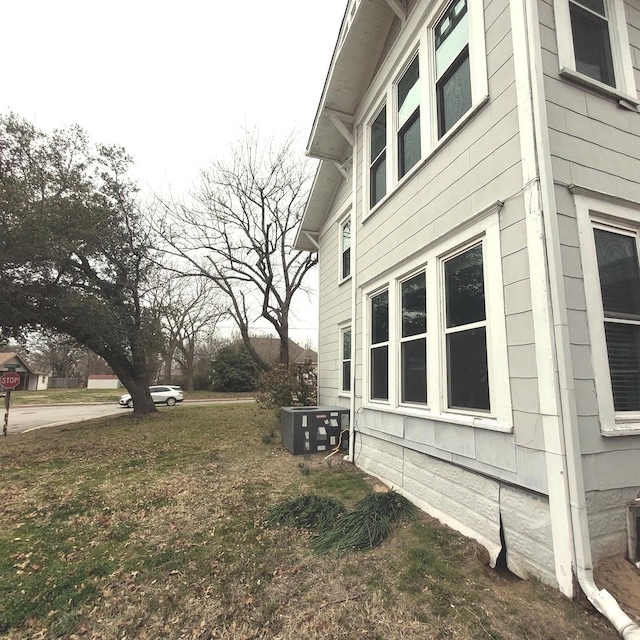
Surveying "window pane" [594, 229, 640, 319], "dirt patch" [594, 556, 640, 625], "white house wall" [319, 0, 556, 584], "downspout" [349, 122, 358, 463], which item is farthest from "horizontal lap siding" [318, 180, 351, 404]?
"dirt patch" [594, 556, 640, 625]

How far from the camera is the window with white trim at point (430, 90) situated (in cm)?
361

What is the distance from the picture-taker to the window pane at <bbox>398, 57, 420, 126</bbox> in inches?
187

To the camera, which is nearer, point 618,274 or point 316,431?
point 618,274

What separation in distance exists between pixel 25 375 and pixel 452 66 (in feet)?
181

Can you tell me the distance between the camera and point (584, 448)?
2.46 m

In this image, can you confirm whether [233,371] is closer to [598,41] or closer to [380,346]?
[380,346]

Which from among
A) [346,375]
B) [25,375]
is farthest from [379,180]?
[25,375]

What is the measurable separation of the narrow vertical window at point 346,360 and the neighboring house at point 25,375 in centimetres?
4646

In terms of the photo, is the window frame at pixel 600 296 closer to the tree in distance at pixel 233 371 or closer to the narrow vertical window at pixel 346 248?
the narrow vertical window at pixel 346 248

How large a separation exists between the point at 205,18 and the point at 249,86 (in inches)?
201

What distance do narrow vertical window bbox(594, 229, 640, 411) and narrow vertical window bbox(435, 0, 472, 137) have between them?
6.52ft

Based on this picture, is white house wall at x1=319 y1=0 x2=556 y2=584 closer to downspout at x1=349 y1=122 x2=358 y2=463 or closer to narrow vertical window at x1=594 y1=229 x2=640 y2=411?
narrow vertical window at x1=594 y1=229 x2=640 y2=411

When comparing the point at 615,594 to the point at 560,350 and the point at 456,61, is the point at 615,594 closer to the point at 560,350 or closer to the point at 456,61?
the point at 560,350

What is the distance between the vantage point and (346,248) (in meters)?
8.63
